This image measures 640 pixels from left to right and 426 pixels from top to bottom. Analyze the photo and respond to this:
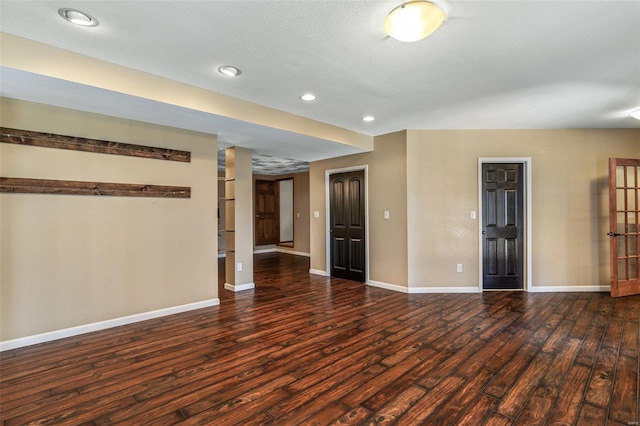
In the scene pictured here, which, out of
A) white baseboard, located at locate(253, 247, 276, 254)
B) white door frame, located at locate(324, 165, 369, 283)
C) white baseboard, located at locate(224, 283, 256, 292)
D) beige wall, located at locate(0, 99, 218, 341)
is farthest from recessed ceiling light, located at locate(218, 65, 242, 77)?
white baseboard, located at locate(253, 247, 276, 254)

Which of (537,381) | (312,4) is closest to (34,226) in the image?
(312,4)

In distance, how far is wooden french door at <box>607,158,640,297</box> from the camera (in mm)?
4309

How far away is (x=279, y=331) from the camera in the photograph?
3.25 metres

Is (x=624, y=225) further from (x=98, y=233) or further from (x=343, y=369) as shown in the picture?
(x=98, y=233)

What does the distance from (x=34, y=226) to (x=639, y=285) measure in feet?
24.6

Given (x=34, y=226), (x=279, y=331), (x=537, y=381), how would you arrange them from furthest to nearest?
(x=279, y=331), (x=34, y=226), (x=537, y=381)

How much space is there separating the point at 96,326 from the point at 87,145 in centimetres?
189

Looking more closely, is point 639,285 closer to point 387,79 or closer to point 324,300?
point 324,300

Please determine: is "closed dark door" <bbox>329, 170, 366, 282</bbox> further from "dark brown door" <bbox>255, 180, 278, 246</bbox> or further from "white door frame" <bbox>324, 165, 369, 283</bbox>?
"dark brown door" <bbox>255, 180, 278, 246</bbox>

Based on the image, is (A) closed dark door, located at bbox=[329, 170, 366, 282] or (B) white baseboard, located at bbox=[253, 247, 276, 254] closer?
(A) closed dark door, located at bbox=[329, 170, 366, 282]

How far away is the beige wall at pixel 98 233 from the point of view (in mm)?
2854

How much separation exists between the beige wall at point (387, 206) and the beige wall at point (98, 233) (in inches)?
102

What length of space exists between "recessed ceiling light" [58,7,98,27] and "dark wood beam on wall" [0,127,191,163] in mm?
1453

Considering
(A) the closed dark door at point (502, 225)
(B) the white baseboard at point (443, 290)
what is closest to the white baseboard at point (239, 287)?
(B) the white baseboard at point (443, 290)
